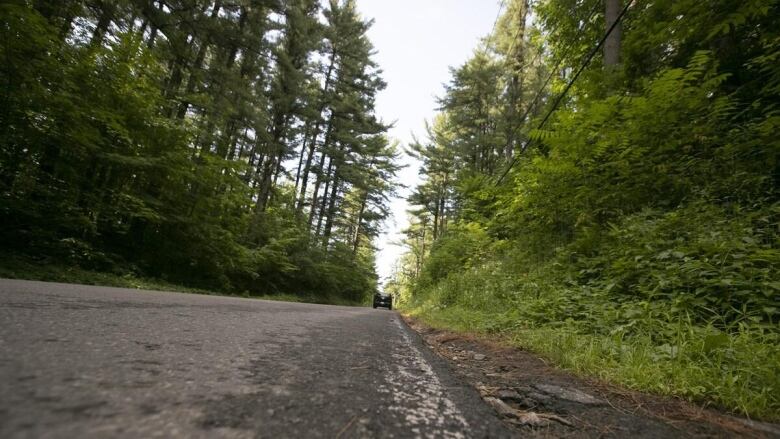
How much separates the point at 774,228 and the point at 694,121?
2.08 meters

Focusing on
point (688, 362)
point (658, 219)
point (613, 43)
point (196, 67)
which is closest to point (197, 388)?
point (688, 362)

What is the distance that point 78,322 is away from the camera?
1.70 m

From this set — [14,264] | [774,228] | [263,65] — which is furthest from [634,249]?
[263,65]

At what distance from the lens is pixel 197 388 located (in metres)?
0.99

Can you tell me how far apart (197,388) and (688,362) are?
2828 millimetres

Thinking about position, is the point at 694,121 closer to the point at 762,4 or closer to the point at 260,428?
the point at 762,4

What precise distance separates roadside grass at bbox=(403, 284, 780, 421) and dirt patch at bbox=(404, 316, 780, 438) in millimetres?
146

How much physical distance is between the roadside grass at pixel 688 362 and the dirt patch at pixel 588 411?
5.8 inches

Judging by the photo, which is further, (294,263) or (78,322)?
(294,263)

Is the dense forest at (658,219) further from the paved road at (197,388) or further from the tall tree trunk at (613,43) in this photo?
the paved road at (197,388)

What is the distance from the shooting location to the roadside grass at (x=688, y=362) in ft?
5.79

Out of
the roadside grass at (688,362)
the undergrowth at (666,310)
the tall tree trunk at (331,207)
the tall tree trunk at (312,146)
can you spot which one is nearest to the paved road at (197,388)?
the roadside grass at (688,362)

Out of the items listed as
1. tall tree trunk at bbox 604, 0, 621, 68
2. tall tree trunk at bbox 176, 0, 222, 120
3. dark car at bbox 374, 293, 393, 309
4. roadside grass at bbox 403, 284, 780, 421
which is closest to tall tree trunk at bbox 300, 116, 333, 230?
dark car at bbox 374, 293, 393, 309

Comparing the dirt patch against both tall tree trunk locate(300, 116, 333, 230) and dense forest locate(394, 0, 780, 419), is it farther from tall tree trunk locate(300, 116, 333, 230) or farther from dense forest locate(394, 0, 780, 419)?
tall tree trunk locate(300, 116, 333, 230)
